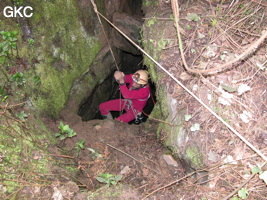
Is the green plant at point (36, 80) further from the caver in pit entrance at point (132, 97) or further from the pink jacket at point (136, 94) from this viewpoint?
the pink jacket at point (136, 94)

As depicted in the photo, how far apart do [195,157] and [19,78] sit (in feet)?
9.15

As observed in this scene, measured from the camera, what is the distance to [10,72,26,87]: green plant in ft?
9.40

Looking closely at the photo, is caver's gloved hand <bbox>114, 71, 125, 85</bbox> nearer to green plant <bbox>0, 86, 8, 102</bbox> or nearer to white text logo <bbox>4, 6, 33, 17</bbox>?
white text logo <bbox>4, 6, 33, 17</bbox>

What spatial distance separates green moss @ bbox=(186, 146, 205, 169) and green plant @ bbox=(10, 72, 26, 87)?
2.66 m

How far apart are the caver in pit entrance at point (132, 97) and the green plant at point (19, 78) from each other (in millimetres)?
1784

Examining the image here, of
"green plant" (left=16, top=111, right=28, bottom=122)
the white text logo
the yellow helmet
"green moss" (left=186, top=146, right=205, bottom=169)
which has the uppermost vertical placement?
the white text logo

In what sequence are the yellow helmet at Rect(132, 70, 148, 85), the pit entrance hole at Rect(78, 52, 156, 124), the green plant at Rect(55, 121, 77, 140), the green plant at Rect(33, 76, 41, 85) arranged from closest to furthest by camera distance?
the green plant at Rect(55, 121, 77, 140) → the green plant at Rect(33, 76, 41, 85) → the yellow helmet at Rect(132, 70, 148, 85) → the pit entrance hole at Rect(78, 52, 156, 124)

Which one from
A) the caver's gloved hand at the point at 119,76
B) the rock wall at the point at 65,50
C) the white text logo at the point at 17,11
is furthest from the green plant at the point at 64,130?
the white text logo at the point at 17,11

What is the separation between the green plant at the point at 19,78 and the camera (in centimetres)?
287

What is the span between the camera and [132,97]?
4430 millimetres

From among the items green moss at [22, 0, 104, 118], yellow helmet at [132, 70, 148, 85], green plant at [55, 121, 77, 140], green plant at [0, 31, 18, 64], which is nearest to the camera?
green plant at [0, 31, 18, 64]

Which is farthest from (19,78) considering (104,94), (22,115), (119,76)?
(104,94)

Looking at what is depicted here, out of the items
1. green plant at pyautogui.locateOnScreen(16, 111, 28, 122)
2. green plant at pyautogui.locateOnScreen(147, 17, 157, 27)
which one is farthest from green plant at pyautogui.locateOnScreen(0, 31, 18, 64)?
green plant at pyautogui.locateOnScreen(147, 17, 157, 27)

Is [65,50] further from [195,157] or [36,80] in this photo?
[195,157]
